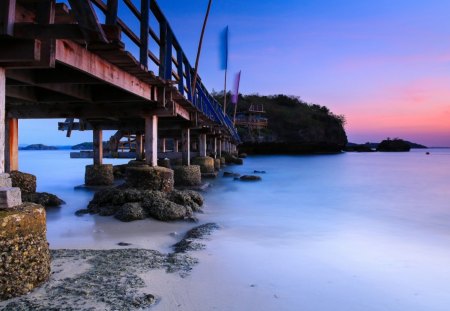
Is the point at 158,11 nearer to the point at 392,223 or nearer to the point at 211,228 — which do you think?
the point at 211,228

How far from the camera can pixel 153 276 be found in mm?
4102

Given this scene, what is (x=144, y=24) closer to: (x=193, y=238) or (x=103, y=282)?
(x=193, y=238)

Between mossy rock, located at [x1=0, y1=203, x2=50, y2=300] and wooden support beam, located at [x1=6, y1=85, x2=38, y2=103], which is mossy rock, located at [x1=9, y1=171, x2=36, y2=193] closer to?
wooden support beam, located at [x1=6, y1=85, x2=38, y2=103]

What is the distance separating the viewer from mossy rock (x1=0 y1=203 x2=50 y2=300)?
10.5 ft

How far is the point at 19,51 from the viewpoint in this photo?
3.59 meters

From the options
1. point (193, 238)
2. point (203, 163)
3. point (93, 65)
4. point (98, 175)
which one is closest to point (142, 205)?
point (193, 238)

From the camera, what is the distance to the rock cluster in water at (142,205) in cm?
731

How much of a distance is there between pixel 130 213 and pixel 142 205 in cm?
47

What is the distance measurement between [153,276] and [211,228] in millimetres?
2923

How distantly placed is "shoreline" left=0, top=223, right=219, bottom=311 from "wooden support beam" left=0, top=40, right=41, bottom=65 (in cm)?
198

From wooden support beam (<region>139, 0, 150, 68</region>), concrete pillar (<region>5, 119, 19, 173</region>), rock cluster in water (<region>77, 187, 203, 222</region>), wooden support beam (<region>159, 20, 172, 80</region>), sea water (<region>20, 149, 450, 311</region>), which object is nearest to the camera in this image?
sea water (<region>20, 149, 450, 311</region>)

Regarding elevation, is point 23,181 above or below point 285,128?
below

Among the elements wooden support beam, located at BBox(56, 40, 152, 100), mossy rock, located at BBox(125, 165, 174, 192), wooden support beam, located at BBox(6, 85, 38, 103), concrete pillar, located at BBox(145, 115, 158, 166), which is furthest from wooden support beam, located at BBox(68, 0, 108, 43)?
concrete pillar, located at BBox(145, 115, 158, 166)

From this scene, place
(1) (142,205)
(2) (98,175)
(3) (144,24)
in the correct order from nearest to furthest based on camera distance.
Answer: (3) (144,24), (1) (142,205), (2) (98,175)
